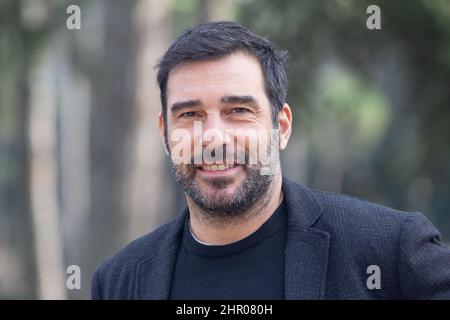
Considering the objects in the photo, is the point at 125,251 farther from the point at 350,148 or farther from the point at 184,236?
the point at 350,148

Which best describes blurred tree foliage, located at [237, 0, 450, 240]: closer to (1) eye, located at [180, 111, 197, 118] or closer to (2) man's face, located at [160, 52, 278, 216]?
(2) man's face, located at [160, 52, 278, 216]

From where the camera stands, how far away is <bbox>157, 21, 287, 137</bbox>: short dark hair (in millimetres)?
3705

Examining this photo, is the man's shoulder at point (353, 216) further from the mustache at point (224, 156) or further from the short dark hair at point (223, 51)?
the short dark hair at point (223, 51)

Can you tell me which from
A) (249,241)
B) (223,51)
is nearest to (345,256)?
(249,241)

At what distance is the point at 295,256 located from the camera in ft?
11.3

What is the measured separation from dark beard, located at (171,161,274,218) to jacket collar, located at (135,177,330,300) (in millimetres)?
169

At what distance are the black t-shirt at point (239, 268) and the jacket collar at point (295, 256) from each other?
6 centimetres

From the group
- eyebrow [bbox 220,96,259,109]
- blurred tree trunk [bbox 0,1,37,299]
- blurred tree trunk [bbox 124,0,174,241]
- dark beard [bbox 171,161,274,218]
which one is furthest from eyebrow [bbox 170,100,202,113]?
blurred tree trunk [bbox 0,1,37,299]

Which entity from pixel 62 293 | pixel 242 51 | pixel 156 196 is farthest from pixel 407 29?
pixel 62 293

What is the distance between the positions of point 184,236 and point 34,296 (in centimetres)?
1333

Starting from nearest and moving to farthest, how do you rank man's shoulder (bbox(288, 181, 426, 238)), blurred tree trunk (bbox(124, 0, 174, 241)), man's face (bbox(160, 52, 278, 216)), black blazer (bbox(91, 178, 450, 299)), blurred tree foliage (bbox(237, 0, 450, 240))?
black blazer (bbox(91, 178, 450, 299))
man's shoulder (bbox(288, 181, 426, 238))
man's face (bbox(160, 52, 278, 216))
blurred tree foliage (bbox(237, 0, 450, 240))
blurred tree trunk (bbox(124, 0, 174, 241))

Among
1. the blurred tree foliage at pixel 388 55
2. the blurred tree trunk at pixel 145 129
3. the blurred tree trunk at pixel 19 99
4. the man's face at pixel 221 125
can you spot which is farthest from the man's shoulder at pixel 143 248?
the blurred tree trunk at pixel 19 99

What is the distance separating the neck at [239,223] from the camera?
3.66m
